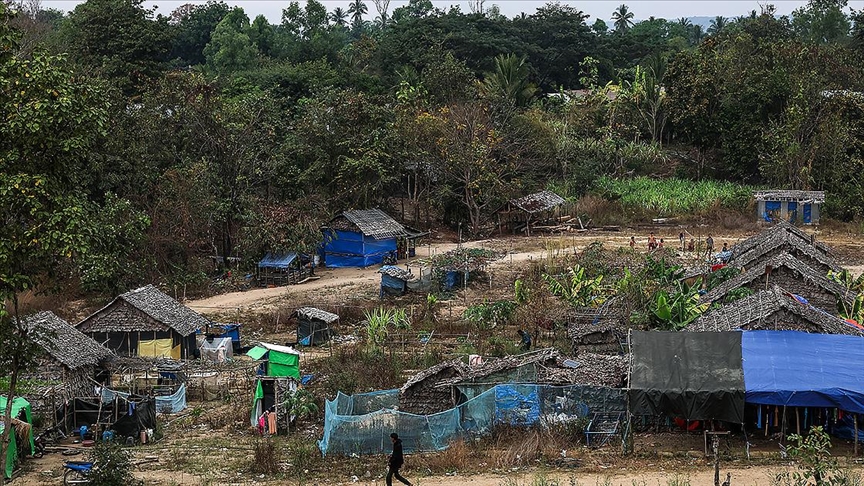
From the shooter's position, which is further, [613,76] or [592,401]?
[613,76]

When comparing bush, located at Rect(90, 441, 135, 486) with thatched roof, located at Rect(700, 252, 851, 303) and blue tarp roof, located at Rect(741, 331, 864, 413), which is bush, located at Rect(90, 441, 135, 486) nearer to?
blue tarp roof, located at Rect(741, 331, 864, 413)

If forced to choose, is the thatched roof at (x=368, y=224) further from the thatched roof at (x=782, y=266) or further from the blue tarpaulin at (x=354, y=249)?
the thatched roof at (x=782, y=266)

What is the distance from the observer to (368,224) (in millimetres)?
37562

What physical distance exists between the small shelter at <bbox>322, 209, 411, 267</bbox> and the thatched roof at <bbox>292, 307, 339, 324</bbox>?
9.11 metres

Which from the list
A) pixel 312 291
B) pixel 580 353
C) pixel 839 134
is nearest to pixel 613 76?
pixel 839 134

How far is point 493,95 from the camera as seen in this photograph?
47.7 m

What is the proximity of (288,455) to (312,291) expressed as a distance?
15390mm

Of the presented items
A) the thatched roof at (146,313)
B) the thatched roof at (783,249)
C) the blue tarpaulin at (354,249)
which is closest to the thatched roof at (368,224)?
the blue tarpaulin at (354,249)

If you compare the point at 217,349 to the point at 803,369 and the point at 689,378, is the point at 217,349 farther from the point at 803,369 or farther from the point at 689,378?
the point at 803,369

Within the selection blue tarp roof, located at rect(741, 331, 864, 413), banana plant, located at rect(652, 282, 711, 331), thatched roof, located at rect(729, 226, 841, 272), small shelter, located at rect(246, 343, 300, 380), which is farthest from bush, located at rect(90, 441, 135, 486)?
thatched roof, located at rect(729, 226, 841, 272)

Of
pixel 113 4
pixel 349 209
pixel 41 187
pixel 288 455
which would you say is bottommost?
pixel 288 455

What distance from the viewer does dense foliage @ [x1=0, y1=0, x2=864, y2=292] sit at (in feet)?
119

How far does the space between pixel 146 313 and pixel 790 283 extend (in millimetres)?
16162

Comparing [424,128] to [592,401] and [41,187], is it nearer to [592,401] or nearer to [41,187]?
[592,401]
